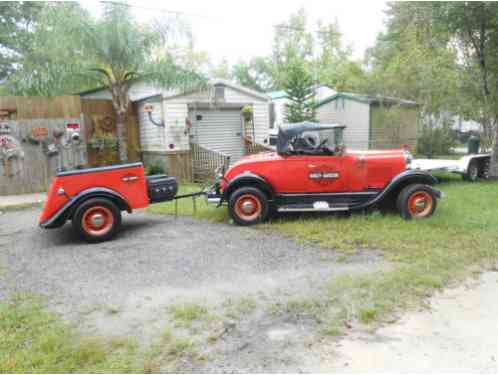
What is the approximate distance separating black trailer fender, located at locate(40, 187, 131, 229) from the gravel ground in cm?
37

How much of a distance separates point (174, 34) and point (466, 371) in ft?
37.2

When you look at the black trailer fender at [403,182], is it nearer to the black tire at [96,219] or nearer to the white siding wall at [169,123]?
the black tire at [96,219]

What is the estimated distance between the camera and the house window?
12.8m

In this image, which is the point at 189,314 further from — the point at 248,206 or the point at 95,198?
the point at 248,206

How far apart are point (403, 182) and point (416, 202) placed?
1.28 feet

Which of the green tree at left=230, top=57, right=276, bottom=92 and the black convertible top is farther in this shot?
the green tree at left=230, top=57, right=276, bottom=92

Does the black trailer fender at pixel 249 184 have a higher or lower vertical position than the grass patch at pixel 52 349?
higher

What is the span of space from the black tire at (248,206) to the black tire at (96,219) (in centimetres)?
184

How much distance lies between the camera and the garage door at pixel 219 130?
12.7 meters

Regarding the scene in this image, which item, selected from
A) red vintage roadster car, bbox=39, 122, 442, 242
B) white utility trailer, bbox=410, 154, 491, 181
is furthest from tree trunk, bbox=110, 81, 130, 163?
white utility trailer, bbox=410, 154, 491, 181

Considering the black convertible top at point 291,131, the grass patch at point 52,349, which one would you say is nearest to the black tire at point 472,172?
the black convertible top at point 291,131

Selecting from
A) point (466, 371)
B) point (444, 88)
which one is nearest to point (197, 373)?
point (466, 371)

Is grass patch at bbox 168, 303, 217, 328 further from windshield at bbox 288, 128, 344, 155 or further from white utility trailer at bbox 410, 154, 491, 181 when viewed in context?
white utility trailer at bbox 410, 154, 491, 181

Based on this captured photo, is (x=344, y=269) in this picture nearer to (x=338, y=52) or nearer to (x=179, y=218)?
(x=179, y=218)
